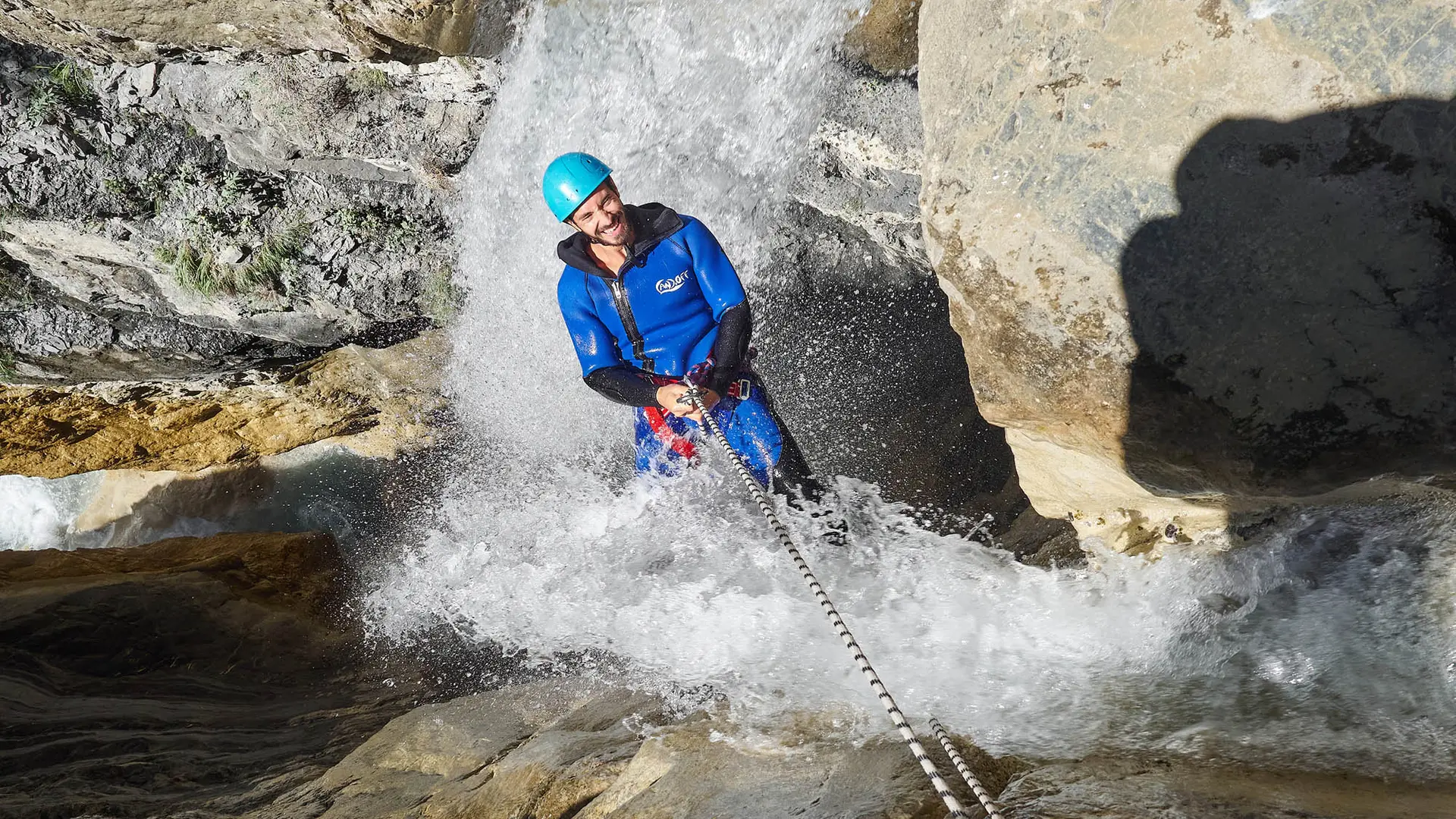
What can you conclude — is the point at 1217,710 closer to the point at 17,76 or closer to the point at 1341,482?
the point at 1341,482

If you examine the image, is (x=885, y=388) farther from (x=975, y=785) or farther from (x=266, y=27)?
(x=266, y=27)

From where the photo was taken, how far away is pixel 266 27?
3.80 metres

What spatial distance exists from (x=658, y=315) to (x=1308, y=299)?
8.00 ft

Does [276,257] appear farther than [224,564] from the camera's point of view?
No

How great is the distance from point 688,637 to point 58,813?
7.88 feet

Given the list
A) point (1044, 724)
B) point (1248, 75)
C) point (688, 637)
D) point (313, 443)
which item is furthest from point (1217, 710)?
point (313, 443)

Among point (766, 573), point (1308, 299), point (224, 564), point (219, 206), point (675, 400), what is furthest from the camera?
point (224, 564)

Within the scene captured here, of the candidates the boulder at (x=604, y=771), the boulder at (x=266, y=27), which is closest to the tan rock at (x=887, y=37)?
the boulder at (x=266, y=27)

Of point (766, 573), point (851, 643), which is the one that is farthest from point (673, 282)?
point (851, 643)

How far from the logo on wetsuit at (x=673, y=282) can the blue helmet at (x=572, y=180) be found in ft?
1.70

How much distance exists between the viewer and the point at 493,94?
4.12m

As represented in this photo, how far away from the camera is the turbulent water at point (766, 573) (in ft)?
8.26

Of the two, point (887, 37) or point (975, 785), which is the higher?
point (887, 37)

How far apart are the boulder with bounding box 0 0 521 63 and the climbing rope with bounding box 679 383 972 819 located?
1992mm
